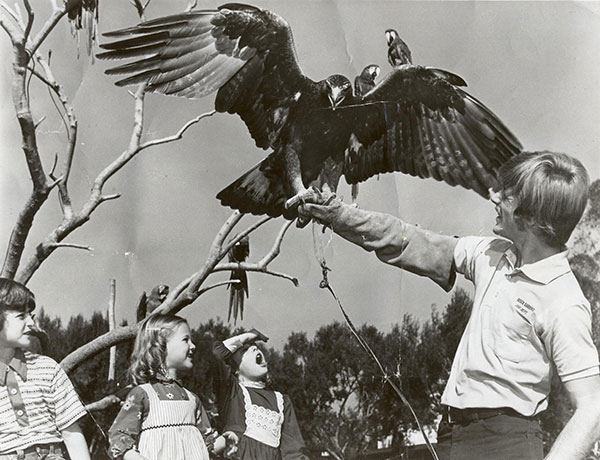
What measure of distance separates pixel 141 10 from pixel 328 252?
99cm

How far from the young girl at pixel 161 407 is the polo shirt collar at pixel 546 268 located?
3.68 feet

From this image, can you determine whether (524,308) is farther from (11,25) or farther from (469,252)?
(11,25)

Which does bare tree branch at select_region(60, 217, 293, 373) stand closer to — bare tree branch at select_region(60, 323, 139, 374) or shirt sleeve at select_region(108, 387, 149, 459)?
bare tree branch at select_region(60, 323, 139, 374)

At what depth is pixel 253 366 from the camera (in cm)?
240

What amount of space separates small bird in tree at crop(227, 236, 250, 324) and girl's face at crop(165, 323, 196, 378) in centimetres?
30

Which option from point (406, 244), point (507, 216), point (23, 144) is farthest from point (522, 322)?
point (23, 144)

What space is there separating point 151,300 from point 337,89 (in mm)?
897

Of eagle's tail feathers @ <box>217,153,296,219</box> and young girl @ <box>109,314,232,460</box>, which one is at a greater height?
eagle's tail feathers @ <box>217,153,296,219</box>

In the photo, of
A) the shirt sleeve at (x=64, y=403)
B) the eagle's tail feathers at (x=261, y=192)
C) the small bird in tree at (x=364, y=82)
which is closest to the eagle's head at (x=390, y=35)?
the small bird in tree at (x=364, y=82)

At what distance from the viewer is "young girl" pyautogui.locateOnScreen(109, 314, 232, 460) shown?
6.80ft

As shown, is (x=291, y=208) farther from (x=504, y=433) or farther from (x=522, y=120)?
(x=504, y=433)

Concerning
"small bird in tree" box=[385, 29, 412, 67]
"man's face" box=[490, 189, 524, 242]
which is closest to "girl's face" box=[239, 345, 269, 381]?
"small bird in tree" box=[385, 29, 412, 67]

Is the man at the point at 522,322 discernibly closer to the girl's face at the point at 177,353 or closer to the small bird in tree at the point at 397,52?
the girl's face at the point at 177,353

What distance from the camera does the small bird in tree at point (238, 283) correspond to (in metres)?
2.50
